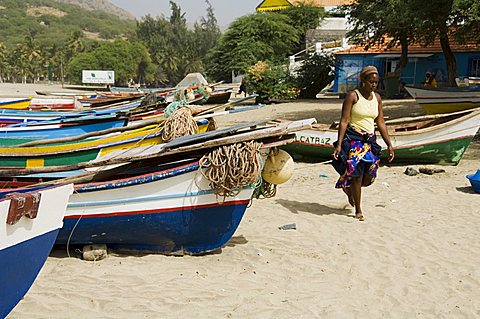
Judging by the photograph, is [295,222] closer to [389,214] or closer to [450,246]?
[389,214]

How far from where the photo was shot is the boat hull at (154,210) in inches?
181

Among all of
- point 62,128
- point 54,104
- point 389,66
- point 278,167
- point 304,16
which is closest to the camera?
point 278,167

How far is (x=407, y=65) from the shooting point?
2862cm

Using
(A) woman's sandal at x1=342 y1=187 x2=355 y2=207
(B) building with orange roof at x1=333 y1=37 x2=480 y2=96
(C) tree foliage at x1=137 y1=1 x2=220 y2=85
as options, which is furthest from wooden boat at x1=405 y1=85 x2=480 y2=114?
(C) tree foliage at x1=137 y1=1 x2=220 y2=85

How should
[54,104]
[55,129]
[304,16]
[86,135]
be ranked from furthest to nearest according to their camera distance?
[304,16], [54,104], [55,129], [86,135]

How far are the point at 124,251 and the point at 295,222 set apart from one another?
6.64 feet

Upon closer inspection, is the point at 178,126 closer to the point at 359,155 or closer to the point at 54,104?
the point at 359,155

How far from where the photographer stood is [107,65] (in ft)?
250

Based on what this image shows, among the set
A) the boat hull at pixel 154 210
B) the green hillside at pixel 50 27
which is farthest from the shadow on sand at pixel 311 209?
the green hillside at pixel 50 27

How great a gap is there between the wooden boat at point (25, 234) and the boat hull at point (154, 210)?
5.06ft

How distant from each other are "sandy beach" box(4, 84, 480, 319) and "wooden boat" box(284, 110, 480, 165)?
2028mm

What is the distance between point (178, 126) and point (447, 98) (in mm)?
8801

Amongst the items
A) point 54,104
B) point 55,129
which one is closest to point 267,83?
point 54,104

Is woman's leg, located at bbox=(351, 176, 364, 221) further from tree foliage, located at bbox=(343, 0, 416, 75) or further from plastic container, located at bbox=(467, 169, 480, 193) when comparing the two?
tree foliage, located at bbox=(343, 0, 416, 75)
